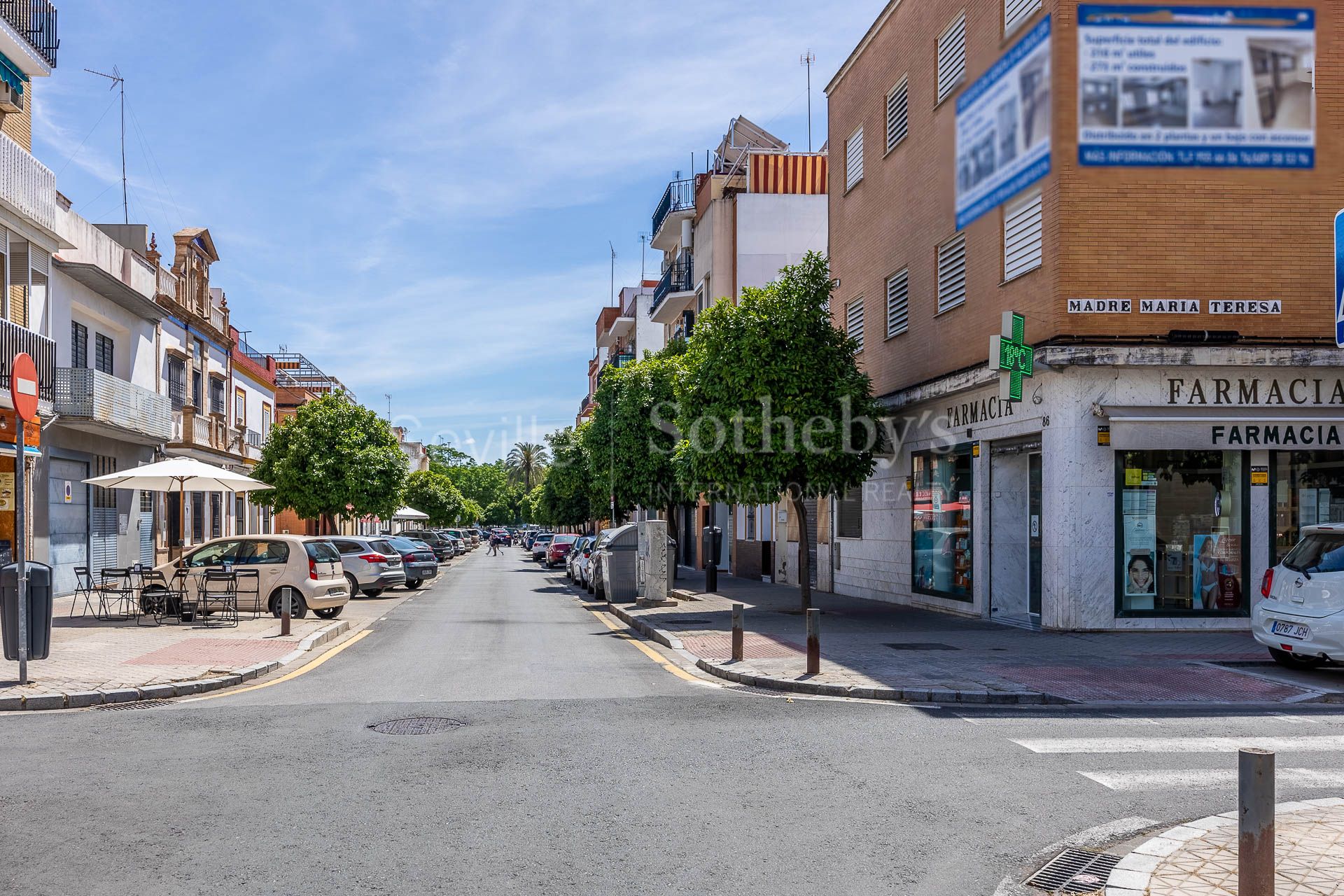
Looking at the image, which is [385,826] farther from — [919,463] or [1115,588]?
[919,463]

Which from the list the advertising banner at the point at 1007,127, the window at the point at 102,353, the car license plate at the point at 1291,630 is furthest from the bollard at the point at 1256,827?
the window at the point at 102,353

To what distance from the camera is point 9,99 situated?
2097 centimetres

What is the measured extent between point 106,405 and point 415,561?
11.2 m

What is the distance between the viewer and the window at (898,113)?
835 inches

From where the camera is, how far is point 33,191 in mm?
20438

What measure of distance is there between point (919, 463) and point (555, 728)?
1364 cm

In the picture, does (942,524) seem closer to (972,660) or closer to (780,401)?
(780,401)

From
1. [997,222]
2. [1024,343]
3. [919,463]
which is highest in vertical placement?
[997,222]

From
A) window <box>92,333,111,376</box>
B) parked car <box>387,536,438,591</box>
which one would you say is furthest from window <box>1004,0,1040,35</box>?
parked car <box>387,536,438,591</box>

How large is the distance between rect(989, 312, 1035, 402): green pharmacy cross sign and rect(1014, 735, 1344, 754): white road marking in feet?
25.5

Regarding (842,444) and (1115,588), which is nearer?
(1115,588)

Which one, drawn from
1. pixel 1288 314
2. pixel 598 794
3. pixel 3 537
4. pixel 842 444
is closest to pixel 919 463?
pixel 842 444

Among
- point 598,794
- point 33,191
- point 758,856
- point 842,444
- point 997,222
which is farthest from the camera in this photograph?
point 33,191

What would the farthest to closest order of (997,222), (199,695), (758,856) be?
(997,222) → (199,695) → (758,856)
